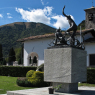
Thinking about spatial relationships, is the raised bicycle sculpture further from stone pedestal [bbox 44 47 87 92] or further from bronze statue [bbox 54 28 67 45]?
stone pedestal [bbox 44 47 87 92]

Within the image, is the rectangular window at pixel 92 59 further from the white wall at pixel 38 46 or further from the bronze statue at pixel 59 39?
the bronze statue at pixel 59 39

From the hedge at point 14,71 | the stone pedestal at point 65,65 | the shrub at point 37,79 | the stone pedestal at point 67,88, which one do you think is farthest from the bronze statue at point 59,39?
the hedge at point 14,71

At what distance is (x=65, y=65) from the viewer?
652cm

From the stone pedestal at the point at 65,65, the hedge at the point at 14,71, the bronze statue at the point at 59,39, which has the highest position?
the bronze statue at the point at 59,39

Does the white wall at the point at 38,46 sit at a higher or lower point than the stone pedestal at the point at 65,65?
higher

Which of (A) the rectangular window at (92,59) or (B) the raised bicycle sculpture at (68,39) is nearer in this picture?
(B) the raised bicycle sculpture at (68,39)

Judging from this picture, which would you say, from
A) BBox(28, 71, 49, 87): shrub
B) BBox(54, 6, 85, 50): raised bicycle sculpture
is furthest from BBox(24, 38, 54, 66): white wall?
BBox(54, 6, 85, 50): raised bicycle sculpture

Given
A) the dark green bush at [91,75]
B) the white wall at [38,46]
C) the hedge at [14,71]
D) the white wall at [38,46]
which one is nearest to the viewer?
the dark green bush at [91,75]

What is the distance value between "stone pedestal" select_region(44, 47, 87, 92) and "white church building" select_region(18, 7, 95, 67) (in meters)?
11.2

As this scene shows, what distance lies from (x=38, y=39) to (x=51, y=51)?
49.5ft

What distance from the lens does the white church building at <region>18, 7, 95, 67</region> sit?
17.9m

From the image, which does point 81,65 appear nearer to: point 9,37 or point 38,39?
point 38,39

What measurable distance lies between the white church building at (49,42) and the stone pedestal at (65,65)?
439 inches

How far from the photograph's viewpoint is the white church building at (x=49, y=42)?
17.9 metres
